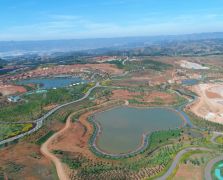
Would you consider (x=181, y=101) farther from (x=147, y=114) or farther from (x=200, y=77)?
(x=200, y=77)

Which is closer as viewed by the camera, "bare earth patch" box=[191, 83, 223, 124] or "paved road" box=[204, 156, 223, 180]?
"paved road" box=[204, 156, 223, 180]

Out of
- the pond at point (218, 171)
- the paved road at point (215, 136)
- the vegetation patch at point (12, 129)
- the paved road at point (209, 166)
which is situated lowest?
the paved road at point (215, 136)

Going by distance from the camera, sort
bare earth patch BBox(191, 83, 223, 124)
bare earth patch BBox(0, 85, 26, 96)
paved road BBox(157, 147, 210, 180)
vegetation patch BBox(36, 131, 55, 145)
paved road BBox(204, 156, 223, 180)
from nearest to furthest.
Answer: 1. paved road BBox(204, 156, 223, 180)
2. paved road BBox(157, 147, 210, 180)
3. vegetation patch BBox(36, 131, 55, 145)
4. bare earth patch BBox(191, 83, 223, 124)
5. bare earth patch BBox(0, 85, 26, 96)

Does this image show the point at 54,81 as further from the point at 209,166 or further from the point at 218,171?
the point at 218,171

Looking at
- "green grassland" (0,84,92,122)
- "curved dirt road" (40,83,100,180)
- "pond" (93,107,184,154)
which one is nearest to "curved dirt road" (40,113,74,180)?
"curved dirt road" (40,83,100,180)

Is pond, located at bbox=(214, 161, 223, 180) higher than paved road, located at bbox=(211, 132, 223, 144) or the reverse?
higher

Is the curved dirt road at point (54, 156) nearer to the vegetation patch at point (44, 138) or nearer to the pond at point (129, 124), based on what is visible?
the vegetation patch at point (44, 138)

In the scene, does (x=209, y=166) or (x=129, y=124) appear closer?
(x=209, y=166)

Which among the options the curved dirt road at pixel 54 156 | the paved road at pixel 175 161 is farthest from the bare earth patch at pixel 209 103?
the curved dirt road at pixel 54 156

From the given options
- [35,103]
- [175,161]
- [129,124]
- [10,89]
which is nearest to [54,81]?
[10,89]

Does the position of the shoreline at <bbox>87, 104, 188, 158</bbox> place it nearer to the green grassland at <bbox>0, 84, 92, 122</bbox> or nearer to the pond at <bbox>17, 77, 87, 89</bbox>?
the green grassland at <bbox>0, 84, 92, 122</bbox>
